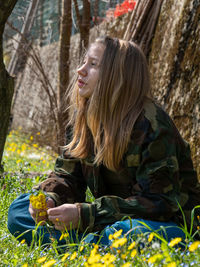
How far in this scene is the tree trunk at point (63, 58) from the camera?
15.9 feet

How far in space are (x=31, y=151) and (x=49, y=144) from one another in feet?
7.56

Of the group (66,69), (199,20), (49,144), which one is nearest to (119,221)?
(199,20)

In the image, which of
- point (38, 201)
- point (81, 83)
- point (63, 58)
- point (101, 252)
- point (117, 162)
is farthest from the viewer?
point (63, 58)

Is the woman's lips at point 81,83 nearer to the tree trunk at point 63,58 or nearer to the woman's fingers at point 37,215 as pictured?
the woman's fingers at point 37,215

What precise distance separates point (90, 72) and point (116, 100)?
0.22 metres

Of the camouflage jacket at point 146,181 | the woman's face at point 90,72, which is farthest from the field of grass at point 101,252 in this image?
the woman's face at point 90,72

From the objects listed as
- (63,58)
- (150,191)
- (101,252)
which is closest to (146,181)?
(150,191)

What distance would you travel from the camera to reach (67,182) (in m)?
2.54

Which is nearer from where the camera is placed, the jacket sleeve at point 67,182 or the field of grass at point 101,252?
the field of grass at point 101,252

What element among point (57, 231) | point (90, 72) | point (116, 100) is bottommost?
point (57, 231)

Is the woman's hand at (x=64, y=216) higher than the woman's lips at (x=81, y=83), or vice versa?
the woman's lips at (x=81, y=83)

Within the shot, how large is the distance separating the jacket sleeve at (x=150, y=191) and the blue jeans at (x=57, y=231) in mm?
47

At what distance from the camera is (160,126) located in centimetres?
216

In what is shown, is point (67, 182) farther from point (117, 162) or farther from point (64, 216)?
point (64, 216)
